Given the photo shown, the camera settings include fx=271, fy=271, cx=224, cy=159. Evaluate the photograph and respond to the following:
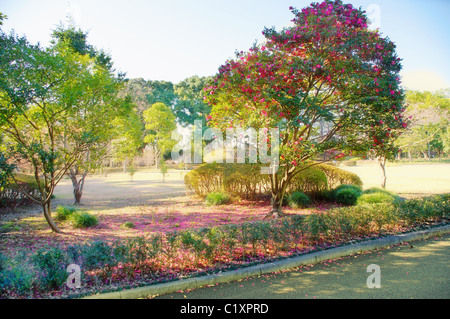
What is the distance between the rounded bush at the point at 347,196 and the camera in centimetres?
978

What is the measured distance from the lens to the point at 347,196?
991 centimetres

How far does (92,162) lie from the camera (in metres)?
→ 8.08

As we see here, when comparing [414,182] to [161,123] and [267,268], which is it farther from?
[161,123]

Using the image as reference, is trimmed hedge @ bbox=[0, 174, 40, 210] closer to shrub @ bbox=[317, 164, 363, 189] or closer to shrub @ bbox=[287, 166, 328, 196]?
shrub @ bbox=[287, 166, 328, 196]

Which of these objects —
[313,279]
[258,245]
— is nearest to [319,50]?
[258,245]

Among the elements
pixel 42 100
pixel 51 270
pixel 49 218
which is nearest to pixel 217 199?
pixel 49 218

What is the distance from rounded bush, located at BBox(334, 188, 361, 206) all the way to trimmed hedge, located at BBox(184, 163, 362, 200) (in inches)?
27.3

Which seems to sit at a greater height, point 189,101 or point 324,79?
point 189,101

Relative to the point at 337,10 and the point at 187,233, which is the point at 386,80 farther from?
the point at 187,233

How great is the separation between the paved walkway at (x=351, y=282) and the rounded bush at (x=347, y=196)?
495cm

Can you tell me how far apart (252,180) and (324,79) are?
17.9 ft

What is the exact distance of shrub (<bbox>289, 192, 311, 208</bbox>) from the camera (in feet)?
31.7

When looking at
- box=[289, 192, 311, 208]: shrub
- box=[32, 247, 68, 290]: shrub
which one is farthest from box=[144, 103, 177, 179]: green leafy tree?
box=[32, 247, 68, 290]: shrub
